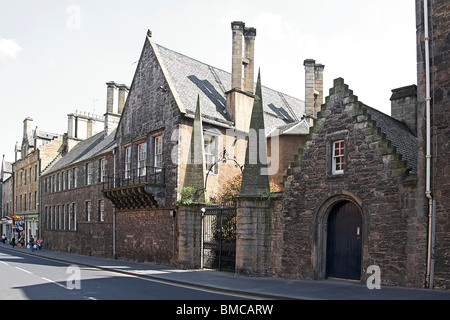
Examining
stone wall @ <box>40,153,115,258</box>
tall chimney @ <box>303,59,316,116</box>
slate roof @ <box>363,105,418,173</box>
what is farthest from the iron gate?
tall chimney @ <box>303,59,316,116</box>

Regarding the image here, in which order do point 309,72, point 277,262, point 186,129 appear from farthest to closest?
point 309,72 → point 186,129 → point 277,262

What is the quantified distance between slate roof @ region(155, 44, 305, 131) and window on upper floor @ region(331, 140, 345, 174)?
10137 mm

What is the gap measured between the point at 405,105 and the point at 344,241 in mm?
7826

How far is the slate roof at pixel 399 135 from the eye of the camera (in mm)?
14891

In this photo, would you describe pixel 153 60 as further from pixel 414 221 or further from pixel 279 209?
pixel 414 221

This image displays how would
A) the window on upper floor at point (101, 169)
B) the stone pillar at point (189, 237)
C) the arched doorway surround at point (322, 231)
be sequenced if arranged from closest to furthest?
the arched doorway surround at point (322, 231) < the stone pillar at point (189, 237) < the window on upper floor at point (101, 169)

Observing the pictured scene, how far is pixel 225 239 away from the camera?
19469 millimetres

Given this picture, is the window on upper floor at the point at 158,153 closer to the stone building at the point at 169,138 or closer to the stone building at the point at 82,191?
the stone building at the point at 169,138

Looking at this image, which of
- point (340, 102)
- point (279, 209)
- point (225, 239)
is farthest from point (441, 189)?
point (225, 239)

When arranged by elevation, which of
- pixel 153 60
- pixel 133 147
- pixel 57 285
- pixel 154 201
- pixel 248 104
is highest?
pixel 153 60

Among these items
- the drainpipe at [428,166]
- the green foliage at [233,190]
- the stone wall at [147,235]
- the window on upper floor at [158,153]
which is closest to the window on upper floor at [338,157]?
the drainpipe at [428,166]

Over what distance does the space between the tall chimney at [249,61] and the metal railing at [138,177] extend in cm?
761

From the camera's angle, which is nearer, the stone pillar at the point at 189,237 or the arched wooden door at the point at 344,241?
the arched wooden door at the point at 344,241

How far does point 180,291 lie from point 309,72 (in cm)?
2122
